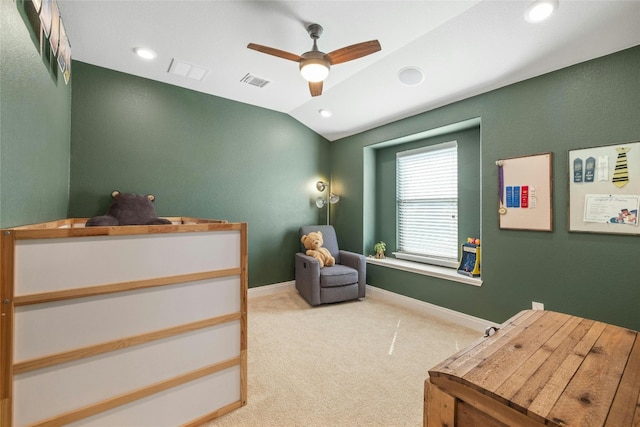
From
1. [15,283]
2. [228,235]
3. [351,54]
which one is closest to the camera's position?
[15,283]

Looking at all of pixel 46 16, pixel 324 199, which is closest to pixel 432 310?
pixel 324 199

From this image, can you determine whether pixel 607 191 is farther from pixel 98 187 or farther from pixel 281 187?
pixel 98 187

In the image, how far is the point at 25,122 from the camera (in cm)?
150

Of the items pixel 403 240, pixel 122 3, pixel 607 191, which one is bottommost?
pixel 403 240

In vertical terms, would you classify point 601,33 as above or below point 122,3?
below

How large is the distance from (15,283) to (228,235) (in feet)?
3.03

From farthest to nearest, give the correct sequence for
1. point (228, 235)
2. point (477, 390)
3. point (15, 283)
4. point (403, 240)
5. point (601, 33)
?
point (403, 240), point (601, 33), point (228, 235), point (15, 283), point (477, 390)

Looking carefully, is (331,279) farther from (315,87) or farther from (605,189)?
(605,189)

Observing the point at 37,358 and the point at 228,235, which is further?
the point at 228,235

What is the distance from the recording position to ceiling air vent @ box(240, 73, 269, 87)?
321 centimetres

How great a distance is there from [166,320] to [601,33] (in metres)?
3.60

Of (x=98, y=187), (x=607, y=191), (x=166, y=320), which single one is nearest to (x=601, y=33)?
(x=607, y=191)

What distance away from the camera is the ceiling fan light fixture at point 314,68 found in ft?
7.14

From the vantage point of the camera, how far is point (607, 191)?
7.14 feet
